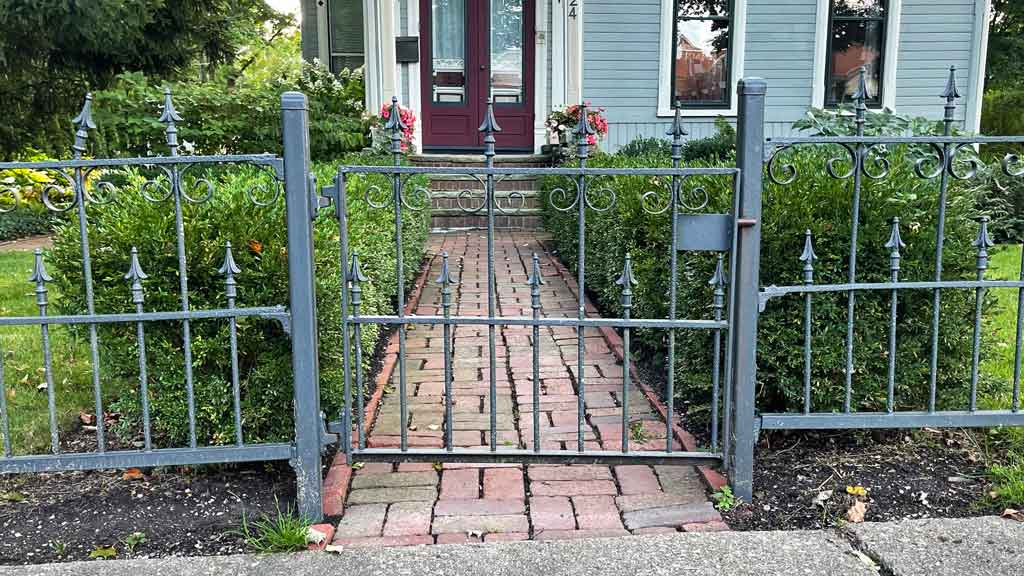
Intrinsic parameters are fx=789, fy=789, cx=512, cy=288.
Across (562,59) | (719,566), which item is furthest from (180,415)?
(562,59)

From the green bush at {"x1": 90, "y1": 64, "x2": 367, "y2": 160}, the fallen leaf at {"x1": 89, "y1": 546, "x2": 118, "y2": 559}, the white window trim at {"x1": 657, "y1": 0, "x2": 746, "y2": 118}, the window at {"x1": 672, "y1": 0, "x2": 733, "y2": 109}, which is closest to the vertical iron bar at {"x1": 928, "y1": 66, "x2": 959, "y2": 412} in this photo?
the fallen leaf at {"x1": 89, "y1": 546, "x2": 118, "y2": 559}

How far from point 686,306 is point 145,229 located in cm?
223

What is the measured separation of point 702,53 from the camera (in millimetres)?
11344

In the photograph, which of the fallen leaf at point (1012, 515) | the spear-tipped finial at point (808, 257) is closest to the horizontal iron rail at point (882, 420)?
Result: the fallen leaf at point (1012, 515)

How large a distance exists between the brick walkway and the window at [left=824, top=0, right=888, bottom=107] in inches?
328

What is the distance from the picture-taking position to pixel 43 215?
1030 cm

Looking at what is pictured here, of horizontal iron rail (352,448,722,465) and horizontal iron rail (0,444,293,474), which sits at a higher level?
horizontal iron rail (0,444,293,474)

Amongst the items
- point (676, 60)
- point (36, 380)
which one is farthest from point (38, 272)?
point (676, 60)

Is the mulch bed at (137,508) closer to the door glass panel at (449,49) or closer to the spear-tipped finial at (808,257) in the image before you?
the spear-tipped finial at (808,257)

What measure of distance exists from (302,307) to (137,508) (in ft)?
3.15

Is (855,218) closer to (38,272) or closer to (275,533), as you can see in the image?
(275,533)

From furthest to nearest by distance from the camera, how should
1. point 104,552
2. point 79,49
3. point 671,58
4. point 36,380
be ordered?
point 79,49
point 671,58
point 36,380
point 104,552

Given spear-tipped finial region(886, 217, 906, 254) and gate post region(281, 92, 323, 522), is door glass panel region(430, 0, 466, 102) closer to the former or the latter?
gate post region(281, 92, 323, 522)

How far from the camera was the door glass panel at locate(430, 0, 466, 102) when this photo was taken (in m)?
11.3
